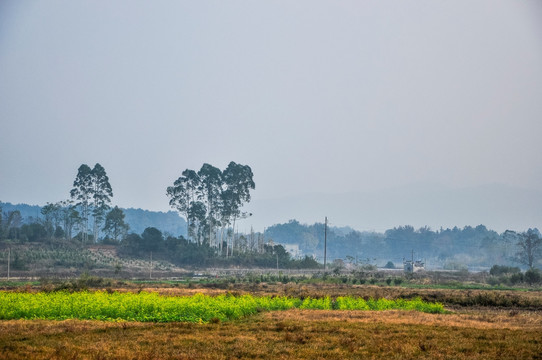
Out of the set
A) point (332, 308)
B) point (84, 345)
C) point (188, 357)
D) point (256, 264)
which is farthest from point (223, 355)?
point (256, 264)

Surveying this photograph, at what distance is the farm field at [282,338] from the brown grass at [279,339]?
0.03 m

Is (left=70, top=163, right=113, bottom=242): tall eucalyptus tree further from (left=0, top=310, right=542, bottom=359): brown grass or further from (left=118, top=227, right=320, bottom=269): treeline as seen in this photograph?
(left=0, top=310, right=542, bottom=359): brown grass

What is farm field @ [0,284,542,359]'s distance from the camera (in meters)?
18.3

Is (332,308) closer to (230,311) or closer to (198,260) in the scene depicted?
(230,311)

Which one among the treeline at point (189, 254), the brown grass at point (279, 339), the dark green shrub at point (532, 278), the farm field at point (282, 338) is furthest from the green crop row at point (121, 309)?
the treeline at point (189, 254)

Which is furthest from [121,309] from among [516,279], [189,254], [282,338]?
[189,254]

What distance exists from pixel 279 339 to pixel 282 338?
8.6 inches

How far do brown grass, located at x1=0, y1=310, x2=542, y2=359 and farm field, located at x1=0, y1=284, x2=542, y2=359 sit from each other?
31mm

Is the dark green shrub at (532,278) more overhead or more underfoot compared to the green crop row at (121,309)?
more underfoot

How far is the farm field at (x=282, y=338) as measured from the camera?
18.3 metres

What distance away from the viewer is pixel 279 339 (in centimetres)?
2152

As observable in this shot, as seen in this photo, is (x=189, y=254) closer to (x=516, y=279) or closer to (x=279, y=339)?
(x=516, y=279)

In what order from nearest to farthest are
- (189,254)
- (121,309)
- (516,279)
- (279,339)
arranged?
(279,339), (121,309), (516,279), (189,254)

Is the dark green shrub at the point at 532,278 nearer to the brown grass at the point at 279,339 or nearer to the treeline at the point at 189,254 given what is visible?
the treeline at the point at 189,254
